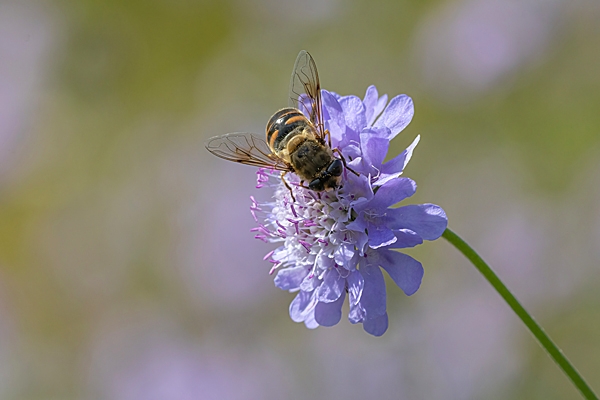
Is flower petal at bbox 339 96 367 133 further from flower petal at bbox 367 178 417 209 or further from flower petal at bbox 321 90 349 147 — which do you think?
flower petal at bbox 367 178 417 209

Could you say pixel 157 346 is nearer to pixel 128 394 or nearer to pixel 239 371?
pixel 128 394

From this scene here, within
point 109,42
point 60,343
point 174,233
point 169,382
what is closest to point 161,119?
point 109,42

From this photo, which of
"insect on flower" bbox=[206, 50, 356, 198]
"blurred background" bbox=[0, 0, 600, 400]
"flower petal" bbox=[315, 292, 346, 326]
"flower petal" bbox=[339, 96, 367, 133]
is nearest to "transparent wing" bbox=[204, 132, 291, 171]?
"insect on flower" bbox=[206, 50, 356, 198]

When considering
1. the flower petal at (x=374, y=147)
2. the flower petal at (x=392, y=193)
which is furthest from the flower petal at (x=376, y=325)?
the flower petal at (x=374, y=147)

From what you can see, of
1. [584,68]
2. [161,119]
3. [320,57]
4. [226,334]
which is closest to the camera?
[226,334]

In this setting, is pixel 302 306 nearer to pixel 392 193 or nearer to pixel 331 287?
pixel 331 287

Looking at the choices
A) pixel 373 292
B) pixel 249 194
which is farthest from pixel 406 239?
pixel 249 194

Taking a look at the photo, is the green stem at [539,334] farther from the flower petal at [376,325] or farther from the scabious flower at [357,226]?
the flower petal at [376,325]
